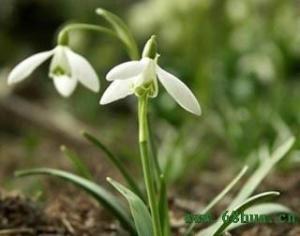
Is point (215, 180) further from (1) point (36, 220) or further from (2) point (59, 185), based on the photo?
(1) point (36, 220)

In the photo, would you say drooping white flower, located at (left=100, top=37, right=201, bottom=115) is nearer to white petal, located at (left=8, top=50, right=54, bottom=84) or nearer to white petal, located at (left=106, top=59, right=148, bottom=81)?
white petal, located at (left=106, top=59, right=148, bottom=81)

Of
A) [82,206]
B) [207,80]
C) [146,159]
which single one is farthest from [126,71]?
[207,80]

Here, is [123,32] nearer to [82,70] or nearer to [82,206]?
[82,70]

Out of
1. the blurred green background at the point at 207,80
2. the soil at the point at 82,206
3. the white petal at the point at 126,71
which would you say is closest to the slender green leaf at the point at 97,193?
the soil at the point at 82,206

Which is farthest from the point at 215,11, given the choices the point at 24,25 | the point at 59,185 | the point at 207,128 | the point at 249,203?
the point at 249,203

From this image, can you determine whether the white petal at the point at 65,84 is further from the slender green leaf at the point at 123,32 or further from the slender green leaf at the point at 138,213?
the slender green leaf at the point at 138,213

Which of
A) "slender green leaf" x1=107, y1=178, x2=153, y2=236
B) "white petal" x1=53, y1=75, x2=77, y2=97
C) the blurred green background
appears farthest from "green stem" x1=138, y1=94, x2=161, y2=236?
the blurred green background
